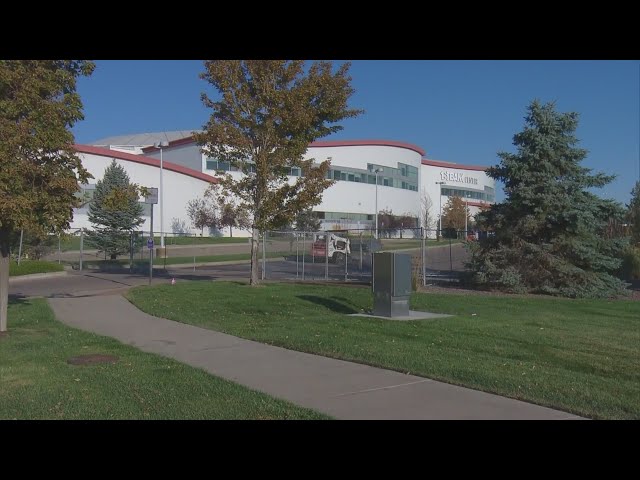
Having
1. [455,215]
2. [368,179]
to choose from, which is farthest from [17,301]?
[455,215]

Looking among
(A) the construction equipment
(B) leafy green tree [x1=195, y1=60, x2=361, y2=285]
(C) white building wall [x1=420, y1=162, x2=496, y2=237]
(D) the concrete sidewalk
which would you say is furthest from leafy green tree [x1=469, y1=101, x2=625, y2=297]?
(C) white building wall [x1=420, y1=162, x2=496, y2=237]

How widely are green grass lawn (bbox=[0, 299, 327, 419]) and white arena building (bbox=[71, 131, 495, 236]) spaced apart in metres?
41.2

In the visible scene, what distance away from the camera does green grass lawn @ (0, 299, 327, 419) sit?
6137mm

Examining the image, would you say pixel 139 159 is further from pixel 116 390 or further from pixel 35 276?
pixel 116 390

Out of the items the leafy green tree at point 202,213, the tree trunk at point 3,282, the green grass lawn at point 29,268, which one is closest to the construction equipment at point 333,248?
the green grass lawn at point 29,268

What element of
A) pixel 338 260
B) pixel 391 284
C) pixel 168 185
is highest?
pixel 168 185

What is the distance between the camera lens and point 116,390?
23.1ft

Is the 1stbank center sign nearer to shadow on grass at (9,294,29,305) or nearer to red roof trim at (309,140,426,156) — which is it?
red roof trim at (309,140,426,156)

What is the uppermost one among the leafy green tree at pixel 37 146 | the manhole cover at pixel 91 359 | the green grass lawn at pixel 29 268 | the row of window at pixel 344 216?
the row of window at pixel 344 216

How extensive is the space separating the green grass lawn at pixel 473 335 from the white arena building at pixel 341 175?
34591 millimetres

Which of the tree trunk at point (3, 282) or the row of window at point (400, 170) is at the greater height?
the row of window at point (400, 170)

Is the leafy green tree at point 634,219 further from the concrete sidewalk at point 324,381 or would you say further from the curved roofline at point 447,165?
the curved roofline at point 447,165

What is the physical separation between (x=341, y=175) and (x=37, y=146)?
68.3 metres

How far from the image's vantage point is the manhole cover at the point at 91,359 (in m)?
8.68
